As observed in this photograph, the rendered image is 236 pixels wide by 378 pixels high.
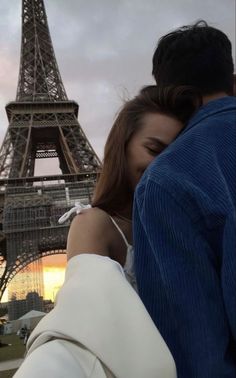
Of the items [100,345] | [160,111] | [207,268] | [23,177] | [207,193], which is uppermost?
[160,111]

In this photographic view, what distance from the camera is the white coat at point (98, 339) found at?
33.2 inches

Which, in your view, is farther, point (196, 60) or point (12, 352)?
point (12, 352)

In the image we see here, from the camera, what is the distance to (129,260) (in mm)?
1228

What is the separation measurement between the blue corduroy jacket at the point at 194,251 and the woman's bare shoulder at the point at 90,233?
0.32 meters

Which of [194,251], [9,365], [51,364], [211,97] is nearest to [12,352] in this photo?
[9,365]

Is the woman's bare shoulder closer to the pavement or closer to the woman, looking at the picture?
the woman

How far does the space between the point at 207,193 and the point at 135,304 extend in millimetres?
279

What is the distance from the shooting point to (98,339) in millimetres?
885

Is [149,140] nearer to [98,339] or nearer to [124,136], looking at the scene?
[124,136]

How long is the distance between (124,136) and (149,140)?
0.09 meters

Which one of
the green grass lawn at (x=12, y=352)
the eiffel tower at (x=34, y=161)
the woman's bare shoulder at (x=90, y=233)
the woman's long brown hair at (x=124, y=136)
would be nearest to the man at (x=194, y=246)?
the woman's bare shoulder at (x=90, y=233)

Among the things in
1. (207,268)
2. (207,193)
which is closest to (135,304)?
(207,268)

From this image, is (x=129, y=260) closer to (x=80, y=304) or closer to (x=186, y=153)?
(x=80, y=304)

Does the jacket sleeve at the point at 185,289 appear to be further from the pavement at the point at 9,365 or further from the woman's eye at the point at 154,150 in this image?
the pavement at the point at 9,365
